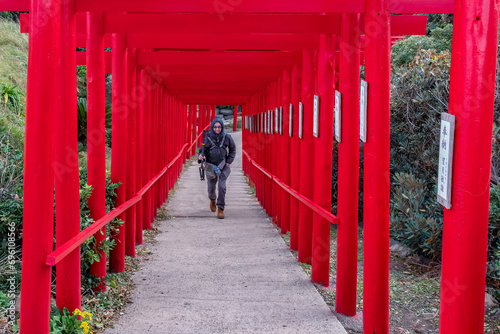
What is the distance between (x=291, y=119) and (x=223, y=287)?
299 centimetres

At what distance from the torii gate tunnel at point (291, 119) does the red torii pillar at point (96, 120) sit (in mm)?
12

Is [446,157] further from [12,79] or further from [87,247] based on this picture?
[12,79]

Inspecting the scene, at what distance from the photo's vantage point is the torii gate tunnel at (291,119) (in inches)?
89.7

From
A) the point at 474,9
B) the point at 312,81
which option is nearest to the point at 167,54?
the point at 312,81

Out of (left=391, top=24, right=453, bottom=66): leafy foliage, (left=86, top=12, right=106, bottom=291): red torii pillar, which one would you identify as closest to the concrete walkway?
(left=86, top=12, right=106, bottom=291): red torii pillar

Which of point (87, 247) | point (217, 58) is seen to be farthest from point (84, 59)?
point (87, 247)

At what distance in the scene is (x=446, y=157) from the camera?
235 centimetres

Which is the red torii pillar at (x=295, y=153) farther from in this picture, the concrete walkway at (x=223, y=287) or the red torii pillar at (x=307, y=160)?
the red torii pillar at (x=307, y=160)

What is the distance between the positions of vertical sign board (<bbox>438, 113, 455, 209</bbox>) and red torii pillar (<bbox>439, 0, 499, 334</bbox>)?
2 cm

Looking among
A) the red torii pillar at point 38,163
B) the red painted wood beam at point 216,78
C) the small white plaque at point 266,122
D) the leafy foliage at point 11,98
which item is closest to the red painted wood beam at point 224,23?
the red torii pillar at point 38,163

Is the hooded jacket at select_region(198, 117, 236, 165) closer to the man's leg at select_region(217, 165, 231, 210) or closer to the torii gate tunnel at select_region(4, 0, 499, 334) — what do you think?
the man's leg at select_region(217, 165, 231, 210)

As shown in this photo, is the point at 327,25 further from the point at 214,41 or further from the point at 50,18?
the point at 50,18

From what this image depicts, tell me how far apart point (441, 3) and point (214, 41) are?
97.6 inches

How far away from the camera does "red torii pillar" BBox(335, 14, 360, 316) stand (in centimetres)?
458
